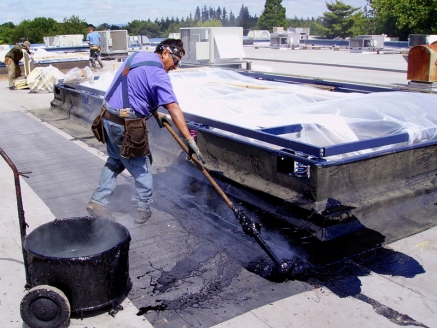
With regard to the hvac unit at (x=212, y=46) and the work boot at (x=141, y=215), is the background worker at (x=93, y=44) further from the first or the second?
the work boot at (x=141, y=215)

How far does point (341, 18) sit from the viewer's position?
2322 inches

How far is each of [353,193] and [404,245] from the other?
1.92 feet

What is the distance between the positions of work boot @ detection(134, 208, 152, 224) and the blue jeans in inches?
1.1

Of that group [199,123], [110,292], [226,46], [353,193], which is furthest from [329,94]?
[226,46]

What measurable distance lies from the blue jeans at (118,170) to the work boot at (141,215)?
27 millimetres

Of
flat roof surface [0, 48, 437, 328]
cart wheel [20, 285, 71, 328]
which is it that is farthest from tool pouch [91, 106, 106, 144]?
cart wheel [20, 285, 71, 328]

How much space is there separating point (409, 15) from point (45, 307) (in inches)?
1689

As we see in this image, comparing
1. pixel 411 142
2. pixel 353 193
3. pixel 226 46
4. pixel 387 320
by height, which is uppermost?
pixel 226 46

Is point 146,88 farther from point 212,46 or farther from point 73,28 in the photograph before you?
point 73,28

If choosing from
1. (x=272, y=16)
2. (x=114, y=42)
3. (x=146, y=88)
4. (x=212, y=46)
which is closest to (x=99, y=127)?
(x=146, y=88)

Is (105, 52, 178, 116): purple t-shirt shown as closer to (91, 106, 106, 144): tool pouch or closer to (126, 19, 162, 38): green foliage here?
(91, 106, 106, 144): tool pouch

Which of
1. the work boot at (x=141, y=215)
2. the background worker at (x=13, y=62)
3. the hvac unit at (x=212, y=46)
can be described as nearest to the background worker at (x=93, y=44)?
the background worker at (x=13, y=62)

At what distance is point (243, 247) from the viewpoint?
393cm

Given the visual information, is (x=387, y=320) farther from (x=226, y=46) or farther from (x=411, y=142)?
(x=226, y=46)
